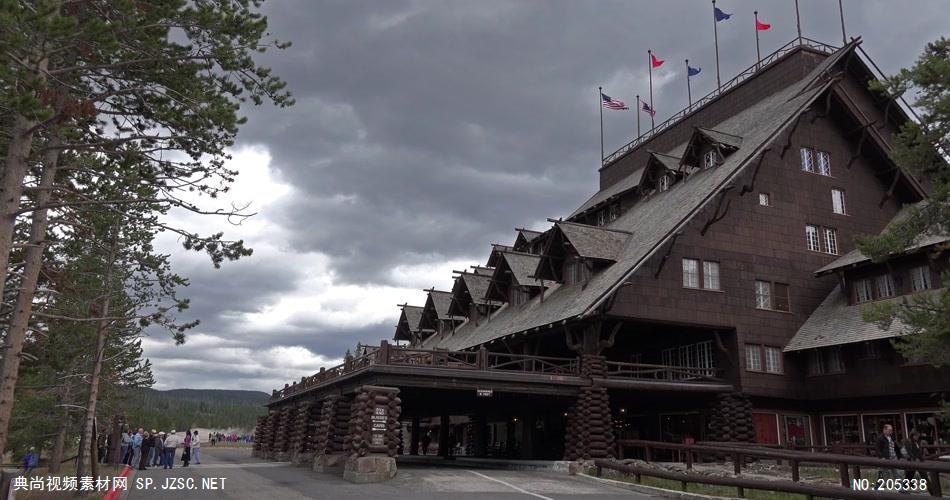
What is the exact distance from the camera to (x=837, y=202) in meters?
Result: 33.4

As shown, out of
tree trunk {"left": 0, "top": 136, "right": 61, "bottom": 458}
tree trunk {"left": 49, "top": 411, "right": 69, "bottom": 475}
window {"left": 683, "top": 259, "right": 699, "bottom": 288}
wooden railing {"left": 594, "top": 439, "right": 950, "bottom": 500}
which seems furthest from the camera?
window {"left": 683, "top": 259, "right": 699, "bottom": 288}

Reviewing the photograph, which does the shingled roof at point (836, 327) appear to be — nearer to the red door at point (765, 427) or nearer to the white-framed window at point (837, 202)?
the red door at point (765, 427)

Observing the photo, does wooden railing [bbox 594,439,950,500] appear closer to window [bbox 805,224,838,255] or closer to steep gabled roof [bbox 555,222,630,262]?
steep gabled roof [bbox 555,222,630,262]

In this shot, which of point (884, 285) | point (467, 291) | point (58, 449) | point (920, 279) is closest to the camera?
point (920, 279)

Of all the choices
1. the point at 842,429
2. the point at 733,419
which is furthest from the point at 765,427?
the point at 842,429

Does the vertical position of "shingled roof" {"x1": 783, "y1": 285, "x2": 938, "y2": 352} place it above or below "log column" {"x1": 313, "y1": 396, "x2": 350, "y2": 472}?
above

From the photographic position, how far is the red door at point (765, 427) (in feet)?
97.1

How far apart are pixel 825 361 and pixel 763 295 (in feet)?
12.1

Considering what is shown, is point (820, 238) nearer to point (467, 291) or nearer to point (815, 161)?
point (815, 161)

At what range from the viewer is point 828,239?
32938 millimetres

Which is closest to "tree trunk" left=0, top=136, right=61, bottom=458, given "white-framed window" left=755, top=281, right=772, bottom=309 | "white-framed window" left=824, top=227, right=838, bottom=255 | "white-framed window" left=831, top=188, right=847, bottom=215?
"white-framed window" left=755, top=281, right=772, bottom=309

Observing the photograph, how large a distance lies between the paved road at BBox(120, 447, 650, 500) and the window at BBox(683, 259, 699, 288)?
10.2 meters

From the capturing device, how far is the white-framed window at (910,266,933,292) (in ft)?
87.6

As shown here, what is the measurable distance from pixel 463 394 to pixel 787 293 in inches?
599
